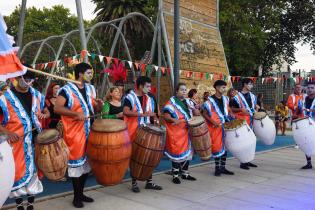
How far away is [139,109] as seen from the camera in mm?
5289

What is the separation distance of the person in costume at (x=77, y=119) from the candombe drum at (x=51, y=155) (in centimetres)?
36

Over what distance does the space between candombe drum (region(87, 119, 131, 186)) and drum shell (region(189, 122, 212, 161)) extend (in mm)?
1563

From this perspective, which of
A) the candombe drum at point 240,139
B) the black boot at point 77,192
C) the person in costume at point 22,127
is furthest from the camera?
the candombe drum at point 240,139

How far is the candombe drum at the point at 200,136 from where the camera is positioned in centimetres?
552

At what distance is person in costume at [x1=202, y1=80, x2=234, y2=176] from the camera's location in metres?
6.11

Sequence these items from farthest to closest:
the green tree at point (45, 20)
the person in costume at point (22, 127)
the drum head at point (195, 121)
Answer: the green tree at point (45, 20), the drum head at point (195, 121), the person in costume at point (22, 127)

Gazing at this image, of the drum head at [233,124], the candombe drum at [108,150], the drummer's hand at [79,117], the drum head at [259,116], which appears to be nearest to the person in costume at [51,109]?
the drummer's hand at [79,117]

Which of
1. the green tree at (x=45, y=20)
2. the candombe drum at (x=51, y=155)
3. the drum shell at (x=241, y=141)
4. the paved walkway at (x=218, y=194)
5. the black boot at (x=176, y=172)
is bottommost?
the paved walkway at (x=218, y=194)

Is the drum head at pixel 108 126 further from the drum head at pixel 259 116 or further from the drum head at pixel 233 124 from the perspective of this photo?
the drum head at pixel 259 116

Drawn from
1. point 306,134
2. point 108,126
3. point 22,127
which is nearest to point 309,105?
point 306,134

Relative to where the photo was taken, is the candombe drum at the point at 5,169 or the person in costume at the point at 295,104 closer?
the candombe drum at the point at 5,169

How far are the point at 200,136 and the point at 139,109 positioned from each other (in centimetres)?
102

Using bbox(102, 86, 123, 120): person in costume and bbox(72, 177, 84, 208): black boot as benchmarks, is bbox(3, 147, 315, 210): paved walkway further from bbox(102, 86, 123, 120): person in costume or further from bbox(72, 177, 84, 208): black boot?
bbox(102, 86, 123, 120): person in costume

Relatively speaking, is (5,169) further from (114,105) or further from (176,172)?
(176,172)
